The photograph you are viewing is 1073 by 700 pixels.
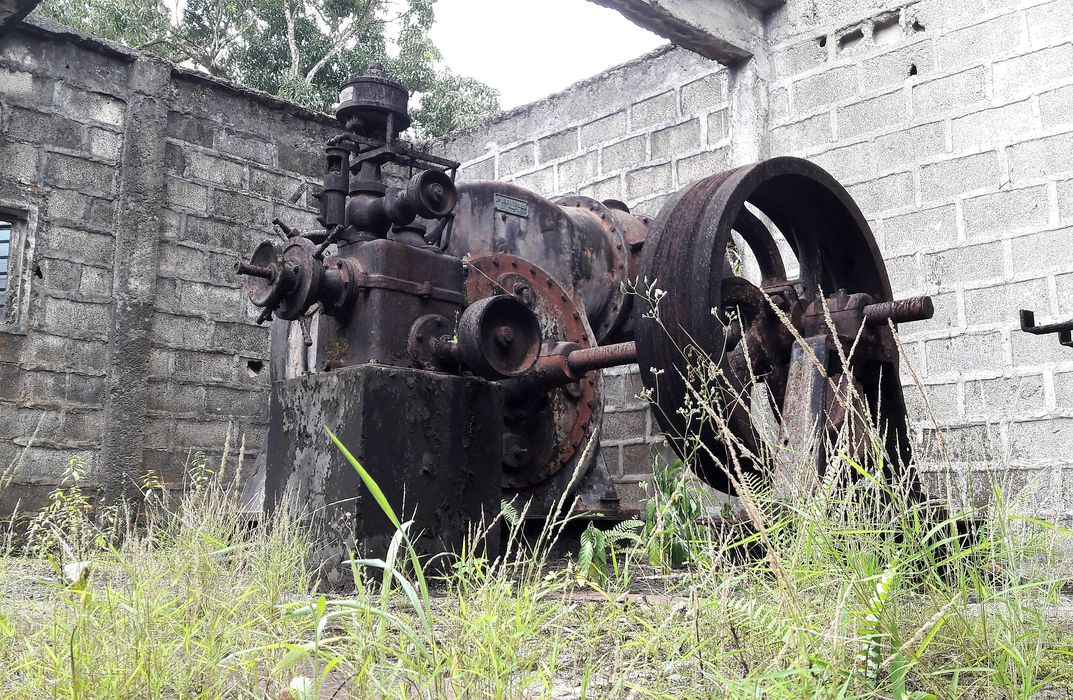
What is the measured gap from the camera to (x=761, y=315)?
345 cm

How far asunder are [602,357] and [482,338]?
55cm

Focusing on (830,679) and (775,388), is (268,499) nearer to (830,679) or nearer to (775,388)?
(775,388)

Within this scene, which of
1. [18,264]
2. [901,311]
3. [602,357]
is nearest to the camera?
[901,311]

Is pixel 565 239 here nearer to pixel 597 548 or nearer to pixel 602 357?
pixel 602 357

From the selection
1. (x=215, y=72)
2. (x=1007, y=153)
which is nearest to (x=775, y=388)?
(x=1007, y=153)

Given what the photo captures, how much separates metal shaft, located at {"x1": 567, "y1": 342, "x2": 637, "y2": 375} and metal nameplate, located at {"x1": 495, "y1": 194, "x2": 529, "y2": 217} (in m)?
1.06

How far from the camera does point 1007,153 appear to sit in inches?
160

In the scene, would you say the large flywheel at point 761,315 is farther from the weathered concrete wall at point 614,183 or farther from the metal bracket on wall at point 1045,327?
the weathered concrete wall at point 614,183

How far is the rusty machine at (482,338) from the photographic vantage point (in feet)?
9.62

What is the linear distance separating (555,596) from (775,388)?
1.21 meters

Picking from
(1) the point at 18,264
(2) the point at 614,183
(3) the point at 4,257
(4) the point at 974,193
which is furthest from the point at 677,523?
(3) the point at 4,257

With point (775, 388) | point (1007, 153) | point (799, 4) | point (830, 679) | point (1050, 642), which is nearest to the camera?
point (830, 679)

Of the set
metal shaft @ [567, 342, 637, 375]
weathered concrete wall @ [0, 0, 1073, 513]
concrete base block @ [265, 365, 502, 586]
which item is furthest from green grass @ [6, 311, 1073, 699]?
weathered concrete wall @ [0, 0, 1073, 513]

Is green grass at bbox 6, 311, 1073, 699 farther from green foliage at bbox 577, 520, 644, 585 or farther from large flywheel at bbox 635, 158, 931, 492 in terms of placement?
large flywheel at bbox 635, 158, 931, 492
